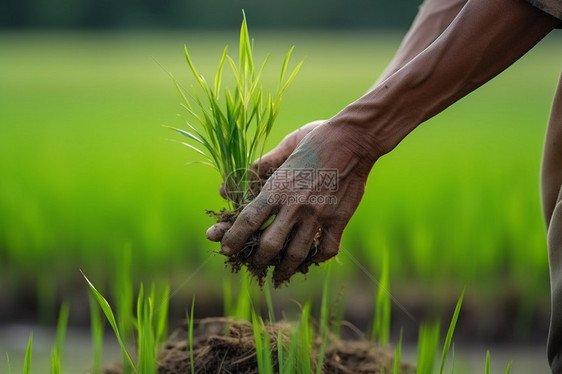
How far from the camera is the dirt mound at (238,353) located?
4.91 feet

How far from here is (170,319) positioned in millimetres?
2418

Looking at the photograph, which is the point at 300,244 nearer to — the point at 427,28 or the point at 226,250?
the point at 226,250

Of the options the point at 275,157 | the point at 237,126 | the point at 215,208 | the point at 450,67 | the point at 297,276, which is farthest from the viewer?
the point at 215,208

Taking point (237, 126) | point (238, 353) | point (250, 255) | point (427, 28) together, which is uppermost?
Result: point (427, 28)

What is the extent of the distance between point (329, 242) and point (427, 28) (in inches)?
22.7

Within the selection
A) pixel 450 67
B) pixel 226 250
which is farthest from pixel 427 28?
pixel 226 250

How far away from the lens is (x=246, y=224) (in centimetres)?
129

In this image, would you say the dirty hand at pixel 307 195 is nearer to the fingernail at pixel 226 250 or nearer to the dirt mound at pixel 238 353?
the fingernail at pixel 226 250

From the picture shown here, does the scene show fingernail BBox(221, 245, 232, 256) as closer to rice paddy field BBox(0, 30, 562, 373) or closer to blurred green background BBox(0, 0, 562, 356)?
rice paddy field BBox(0, 30, 562, 373)

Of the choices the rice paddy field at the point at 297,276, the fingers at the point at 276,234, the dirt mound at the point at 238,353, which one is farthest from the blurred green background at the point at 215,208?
the fingers at the point at 276,234

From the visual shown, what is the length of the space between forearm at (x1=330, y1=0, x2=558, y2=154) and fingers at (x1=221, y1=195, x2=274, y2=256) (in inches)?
7.7

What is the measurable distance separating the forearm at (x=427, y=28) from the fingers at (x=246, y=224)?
46cm

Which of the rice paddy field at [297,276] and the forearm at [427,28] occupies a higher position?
the forearm at [427,28]

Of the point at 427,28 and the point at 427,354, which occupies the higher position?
the point at 427,28
